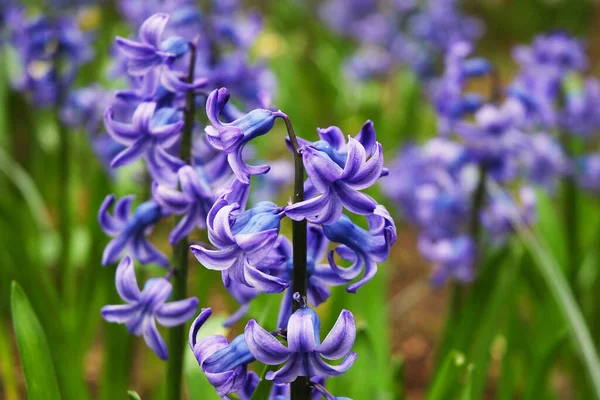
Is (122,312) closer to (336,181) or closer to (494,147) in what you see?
(336,181)

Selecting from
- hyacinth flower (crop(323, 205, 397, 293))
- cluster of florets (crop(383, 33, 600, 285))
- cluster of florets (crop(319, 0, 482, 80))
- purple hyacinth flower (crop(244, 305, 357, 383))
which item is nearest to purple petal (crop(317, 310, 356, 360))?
purple hyacinth flower (crop(244, 305, 357, 383))

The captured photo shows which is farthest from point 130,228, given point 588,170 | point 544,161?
point 588,170

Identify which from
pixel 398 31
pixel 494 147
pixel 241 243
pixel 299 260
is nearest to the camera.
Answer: pixel 241 243

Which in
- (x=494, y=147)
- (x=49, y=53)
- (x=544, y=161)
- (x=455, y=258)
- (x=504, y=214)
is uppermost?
(x=49, y=53)

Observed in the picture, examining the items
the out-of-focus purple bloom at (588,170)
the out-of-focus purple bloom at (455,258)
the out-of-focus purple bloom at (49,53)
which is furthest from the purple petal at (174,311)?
the out-of-focus purple bloom at (588,170)

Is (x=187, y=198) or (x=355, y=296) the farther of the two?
(x=355, y=296)

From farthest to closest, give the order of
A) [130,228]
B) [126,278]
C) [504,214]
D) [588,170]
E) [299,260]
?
[588,170]
[504,214]
[130,228]
[126,278]
[299,260]

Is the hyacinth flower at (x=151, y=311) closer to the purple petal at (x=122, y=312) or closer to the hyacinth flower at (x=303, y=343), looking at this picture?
the purple petal at (x=122, y=312)

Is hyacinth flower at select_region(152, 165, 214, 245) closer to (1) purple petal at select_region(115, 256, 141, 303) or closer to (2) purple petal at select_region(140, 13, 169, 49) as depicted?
(1) purple petal at select_region(115, 256, 141, 303)
